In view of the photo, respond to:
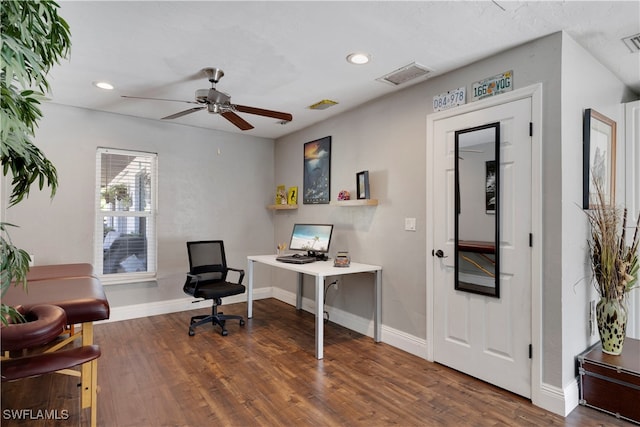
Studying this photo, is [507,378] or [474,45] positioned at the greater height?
[474,45]

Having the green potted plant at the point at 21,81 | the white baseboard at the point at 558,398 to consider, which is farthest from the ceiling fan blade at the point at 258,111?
the white baseboard at the point at 558,398

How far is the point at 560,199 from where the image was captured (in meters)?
2.21

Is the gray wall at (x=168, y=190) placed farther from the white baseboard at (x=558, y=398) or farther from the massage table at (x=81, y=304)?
the white baseboard at (x=558, y=398)

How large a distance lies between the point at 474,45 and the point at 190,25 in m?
1.88

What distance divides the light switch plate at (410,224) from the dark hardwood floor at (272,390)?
1.11 m

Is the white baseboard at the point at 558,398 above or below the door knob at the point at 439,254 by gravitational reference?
below

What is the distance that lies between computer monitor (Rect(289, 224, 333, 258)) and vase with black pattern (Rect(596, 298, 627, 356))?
2.39 m

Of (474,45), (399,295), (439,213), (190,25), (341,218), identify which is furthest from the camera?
(341,218)

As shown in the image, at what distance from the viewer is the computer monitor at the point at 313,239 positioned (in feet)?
12.9

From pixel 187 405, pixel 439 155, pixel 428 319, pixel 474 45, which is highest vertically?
pixel 474 45

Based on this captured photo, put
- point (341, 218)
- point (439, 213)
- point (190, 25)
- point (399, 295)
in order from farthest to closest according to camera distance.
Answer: point (341, 218), point (399, 295), point (439, 213), point (190, 25)

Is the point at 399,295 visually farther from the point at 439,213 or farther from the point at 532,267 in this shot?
the point at 532,267

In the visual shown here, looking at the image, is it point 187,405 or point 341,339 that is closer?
point 187,405

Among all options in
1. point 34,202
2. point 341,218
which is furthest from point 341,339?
point 34,202
